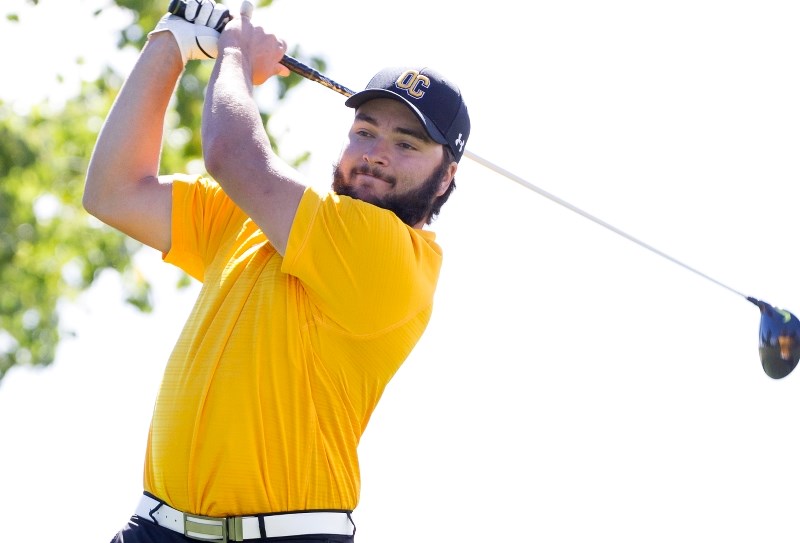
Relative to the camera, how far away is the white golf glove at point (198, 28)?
4.20 m

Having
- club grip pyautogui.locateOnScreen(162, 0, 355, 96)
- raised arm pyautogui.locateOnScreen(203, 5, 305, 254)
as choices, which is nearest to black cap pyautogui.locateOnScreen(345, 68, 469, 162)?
club grip pyautogui.locateOnScreen(162, 0, 355, 96)

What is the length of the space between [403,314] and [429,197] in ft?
2.03

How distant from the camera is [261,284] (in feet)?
12.4

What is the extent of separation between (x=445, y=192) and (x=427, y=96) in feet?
1.63

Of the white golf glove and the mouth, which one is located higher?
the white golf glove

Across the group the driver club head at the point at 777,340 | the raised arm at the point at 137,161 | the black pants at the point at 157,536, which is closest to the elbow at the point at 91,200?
the raised arm at the point at 137,161

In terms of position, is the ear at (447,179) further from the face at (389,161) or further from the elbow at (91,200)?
the elbow at (91,200)

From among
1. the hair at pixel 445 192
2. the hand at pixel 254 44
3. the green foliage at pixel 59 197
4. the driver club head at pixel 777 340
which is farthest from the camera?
the green foliage at pixel 59 197

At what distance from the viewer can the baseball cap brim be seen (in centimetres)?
422

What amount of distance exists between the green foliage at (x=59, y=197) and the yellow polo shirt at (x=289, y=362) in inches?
306

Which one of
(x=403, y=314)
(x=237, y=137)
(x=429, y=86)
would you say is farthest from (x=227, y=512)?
(x=429, y=86)

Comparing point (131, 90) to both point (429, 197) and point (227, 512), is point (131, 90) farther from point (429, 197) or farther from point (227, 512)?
point (227, 512)

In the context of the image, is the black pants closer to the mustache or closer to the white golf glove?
the mustache

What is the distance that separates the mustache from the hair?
299 mm
